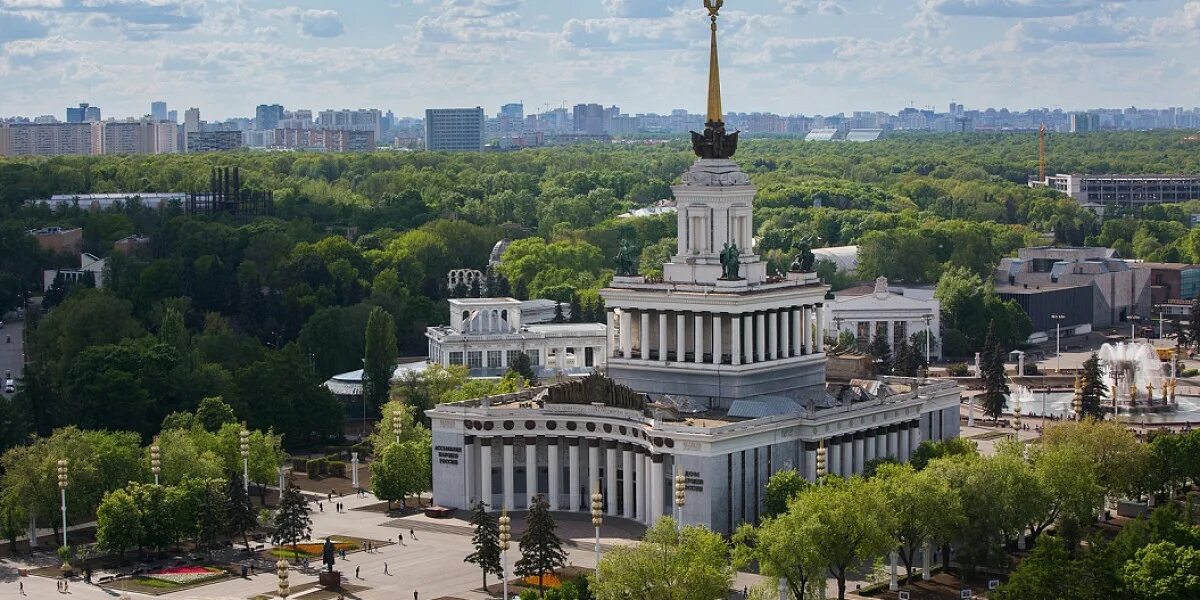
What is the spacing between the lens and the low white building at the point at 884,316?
14538 cm

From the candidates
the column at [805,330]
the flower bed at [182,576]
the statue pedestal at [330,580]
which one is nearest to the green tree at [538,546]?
the statue pedestal at [330,580]

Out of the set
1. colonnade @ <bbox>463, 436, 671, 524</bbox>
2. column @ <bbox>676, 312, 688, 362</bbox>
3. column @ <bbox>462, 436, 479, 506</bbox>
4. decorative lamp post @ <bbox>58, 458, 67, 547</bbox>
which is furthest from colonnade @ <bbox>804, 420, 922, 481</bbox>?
decorative lamp post @ <bbox>58, 458, 67, 547</bbox>

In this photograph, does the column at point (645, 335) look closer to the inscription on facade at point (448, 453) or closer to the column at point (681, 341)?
the column at point (681, 341)

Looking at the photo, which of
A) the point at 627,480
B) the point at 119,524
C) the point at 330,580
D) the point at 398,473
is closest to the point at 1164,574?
the point at 627,480

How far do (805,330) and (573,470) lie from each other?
11975mm

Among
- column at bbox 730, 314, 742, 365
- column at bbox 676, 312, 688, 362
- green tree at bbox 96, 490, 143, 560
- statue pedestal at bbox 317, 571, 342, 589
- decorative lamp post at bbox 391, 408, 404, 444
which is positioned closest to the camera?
statue pedestal at bbox 317, 571, 342, 589

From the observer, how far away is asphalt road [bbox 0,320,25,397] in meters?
136

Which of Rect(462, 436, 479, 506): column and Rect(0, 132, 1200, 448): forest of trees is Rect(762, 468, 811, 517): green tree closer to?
Rect(462, 436, 479, 506): column

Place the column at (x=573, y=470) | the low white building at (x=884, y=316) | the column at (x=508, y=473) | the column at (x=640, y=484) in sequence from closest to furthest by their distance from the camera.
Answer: the column at (x=640, y=484)
the column at (x=573, y=470)
the column at (x=508, y=473)
the low white building at (x=884, y=316)

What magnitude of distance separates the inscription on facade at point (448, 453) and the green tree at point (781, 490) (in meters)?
15.2

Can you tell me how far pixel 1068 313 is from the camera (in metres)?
164

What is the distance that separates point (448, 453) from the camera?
93500 millimetres

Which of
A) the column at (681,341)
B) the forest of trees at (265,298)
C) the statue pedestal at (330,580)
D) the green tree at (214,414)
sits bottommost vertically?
the statue pedestal at (330,580)

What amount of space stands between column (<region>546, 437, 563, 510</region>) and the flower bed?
50.3 feet
